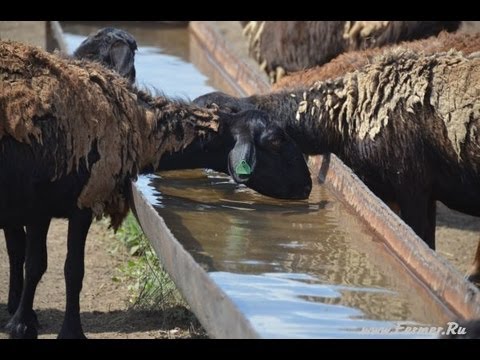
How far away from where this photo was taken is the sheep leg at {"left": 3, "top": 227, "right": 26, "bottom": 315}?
7.89 metres

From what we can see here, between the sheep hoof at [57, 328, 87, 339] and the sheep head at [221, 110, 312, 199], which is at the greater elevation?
the sheep head at [221, 110, 312, 199]

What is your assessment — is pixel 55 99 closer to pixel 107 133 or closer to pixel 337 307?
pixel 107 133

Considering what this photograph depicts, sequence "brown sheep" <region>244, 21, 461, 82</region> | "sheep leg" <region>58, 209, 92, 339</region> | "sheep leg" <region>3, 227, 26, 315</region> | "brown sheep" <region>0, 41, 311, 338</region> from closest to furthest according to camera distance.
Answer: "brown sheep" <region>0, 41, 311, 338</region> < "sheep leg" <region>58, 209, 92, 339</region> < "sheep leg" <region>3, 227, 26, 315</region> < "brown sheep" <region>244, 21, 461, 82</region>

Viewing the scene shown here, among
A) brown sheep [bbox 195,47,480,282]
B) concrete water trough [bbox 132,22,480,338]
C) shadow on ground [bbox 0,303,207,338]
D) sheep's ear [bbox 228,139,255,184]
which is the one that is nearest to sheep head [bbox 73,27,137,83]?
brown sheep [bbox 195,47,480,282]

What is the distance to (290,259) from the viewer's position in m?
7.20

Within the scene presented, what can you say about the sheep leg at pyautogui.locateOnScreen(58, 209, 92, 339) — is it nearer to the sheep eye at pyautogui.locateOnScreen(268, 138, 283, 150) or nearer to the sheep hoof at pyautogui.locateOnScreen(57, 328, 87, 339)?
the sheep hoof at pyautogui.locateOnScreen(57, 328, 87, 339)

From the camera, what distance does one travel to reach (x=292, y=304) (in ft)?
20.7

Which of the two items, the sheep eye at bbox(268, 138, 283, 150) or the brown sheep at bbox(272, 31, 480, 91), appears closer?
the sheep eye at bbox(268, 138, 283, 150)

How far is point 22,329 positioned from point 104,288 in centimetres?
174

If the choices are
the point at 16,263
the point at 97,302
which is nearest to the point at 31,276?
the point at 16,263

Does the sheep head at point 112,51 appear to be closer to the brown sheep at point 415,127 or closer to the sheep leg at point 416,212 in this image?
the brown sheep at point 415,127

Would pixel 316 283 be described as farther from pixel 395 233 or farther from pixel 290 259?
pixel 395 233
